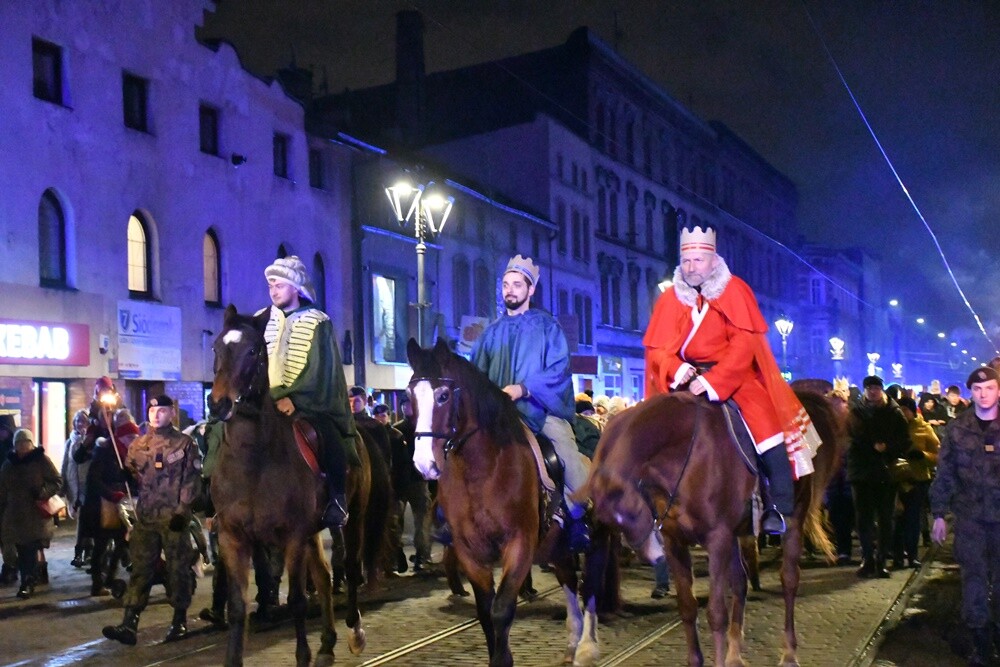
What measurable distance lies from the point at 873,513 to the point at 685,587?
24.5ft

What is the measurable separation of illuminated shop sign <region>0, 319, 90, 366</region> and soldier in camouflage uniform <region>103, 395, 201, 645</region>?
1192 cm

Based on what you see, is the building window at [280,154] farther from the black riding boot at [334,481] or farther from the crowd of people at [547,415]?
the black riding boot at [334,481]

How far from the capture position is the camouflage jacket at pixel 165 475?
11.2 meters

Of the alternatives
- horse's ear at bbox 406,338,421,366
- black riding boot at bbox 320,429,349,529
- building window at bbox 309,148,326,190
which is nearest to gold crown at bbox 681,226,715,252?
horse's ear at bbox 406,338,421,366

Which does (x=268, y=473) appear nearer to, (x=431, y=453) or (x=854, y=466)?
(x=431, y=453)

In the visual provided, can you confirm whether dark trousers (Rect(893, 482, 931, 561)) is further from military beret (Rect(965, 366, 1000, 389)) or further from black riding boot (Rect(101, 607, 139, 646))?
black riding boot (Rect(101, 607, 139, 646))

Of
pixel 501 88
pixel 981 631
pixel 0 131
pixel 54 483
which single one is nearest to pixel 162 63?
pixel 0 131

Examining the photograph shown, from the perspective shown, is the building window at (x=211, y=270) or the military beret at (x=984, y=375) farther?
the building window at (x=211, y=270)

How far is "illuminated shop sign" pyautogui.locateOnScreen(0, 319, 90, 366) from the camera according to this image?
22172mm

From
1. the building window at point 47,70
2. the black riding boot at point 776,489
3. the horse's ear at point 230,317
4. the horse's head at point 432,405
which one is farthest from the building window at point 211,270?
the black riding boot at point 776,489

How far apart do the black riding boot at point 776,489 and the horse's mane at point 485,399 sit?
1.67 meters

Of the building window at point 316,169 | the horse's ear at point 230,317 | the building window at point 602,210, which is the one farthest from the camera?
the building window at point 602,210

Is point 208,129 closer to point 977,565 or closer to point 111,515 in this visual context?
point 111,515

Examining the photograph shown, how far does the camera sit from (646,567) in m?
16.0
